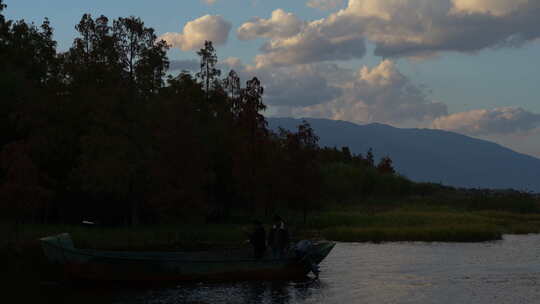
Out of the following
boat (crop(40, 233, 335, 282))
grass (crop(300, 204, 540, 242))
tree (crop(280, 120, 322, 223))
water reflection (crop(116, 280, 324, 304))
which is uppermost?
tree (crop(280, 120, 322, 223))

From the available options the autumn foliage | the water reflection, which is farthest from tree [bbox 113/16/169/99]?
the water reflection

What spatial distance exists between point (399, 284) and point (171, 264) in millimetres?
11029

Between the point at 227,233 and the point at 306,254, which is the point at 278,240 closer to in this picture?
the point at 306,254

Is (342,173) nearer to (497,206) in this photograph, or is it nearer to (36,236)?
(497,206)

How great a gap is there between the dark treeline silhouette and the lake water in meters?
12.5

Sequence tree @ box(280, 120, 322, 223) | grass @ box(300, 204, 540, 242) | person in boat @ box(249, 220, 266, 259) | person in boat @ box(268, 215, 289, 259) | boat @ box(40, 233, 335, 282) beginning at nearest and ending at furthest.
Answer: boat @ box(40, 233, 335, 282)
person in boat @ box(249, 220, 266, 259)
person in boat @ box(268, 215, 289, 259)
grass @ box(300, 204, 540, 242)
tree @ box(280, 120, 322, 223)

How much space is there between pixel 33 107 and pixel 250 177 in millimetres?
18088

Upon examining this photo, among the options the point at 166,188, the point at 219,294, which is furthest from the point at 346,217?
the point at 219,294

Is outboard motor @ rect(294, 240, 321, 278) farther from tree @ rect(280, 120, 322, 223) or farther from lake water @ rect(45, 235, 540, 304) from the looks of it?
tree @ rect(280, 120, 322, 223)

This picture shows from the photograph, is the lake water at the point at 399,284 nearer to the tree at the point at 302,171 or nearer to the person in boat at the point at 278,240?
the person in boat at the point at 278,240

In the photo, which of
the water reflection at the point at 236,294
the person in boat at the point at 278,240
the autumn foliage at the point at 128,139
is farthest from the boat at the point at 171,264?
the autumn foliage at the point at 128,139

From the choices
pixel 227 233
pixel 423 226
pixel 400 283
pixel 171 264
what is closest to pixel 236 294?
pixel 171 264

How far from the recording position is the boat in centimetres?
3156

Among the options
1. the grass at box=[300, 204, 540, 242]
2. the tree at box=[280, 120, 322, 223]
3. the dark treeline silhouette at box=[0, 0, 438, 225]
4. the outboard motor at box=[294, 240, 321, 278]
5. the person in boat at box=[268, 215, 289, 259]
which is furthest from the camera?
the tree at box=[280, 120, 322, 223]
